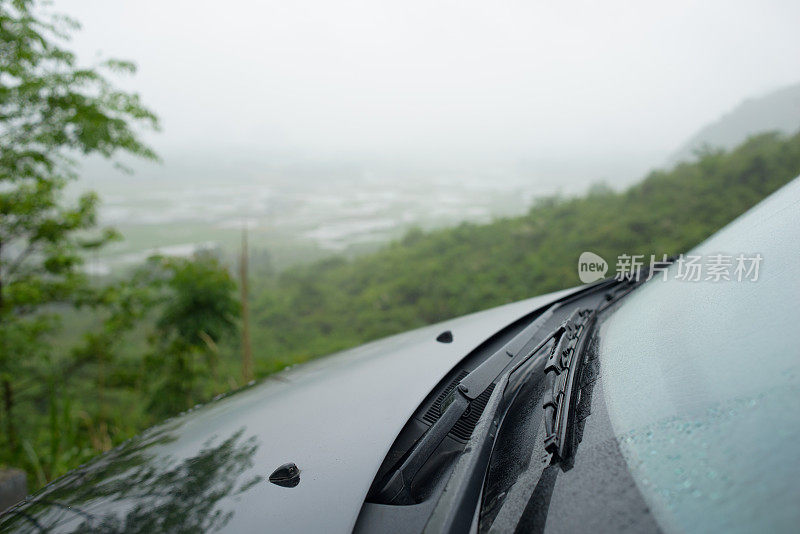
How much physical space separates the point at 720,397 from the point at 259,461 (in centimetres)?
84

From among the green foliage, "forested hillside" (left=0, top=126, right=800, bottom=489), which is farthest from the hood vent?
the green foliage

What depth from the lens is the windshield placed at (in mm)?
532

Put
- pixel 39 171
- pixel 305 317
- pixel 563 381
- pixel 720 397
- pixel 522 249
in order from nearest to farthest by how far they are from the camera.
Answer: pixel 720 397, pixel 563 381, pixel 39 171, pixel 522 249, pixel 305 317

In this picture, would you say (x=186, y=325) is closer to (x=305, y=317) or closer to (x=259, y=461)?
(x=259, y=461)

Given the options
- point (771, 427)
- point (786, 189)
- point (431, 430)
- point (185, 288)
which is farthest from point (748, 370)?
point (185, 288)

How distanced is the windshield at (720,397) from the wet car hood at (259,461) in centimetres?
44

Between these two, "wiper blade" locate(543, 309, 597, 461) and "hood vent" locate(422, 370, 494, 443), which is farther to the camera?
"hood vent" locate(422, 370, 494, 443)

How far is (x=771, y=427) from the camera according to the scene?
0.57 metres

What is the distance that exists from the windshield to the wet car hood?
44 centimetres

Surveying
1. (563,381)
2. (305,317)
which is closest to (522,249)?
(305,317)

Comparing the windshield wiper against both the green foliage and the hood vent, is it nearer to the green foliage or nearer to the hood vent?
the hood vent

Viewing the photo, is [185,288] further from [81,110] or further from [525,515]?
[525,515]

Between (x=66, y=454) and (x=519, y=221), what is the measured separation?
7049 millimetres

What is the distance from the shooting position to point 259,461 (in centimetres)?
98
